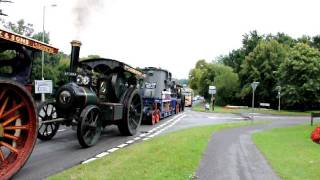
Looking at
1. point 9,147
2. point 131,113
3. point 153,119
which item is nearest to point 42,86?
point 153,119

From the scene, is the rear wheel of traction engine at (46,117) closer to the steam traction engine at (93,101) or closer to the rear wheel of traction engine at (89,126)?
the steam traction engine at (93,101)

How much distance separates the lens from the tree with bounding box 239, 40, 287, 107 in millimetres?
74875

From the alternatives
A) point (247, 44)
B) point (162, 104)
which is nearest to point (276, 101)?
point (247, 44)

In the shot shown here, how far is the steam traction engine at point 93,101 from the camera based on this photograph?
48.2 ft

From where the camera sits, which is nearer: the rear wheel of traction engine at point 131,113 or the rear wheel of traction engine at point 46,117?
the rear wheel of traction engine at point 46,117

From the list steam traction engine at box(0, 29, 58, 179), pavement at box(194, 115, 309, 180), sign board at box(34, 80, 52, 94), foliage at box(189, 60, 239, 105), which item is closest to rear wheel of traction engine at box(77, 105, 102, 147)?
pavement at box(194, 115, 309, 180)

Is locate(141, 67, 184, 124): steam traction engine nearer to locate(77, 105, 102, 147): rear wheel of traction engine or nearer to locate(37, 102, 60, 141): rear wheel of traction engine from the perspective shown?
locate(37, 102, 60, 141): rear wheel of traction engine

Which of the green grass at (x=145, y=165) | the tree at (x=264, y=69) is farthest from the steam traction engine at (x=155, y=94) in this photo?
the tree at (x=264, y=69)

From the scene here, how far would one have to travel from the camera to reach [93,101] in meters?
15.6

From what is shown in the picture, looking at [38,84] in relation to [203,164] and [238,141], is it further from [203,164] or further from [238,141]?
[203,164]

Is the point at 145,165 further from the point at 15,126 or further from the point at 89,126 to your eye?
the point at 89,126

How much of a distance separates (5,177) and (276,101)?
68757mm

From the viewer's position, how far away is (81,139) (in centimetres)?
1400

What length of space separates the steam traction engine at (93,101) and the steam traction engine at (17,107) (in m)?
3.64
